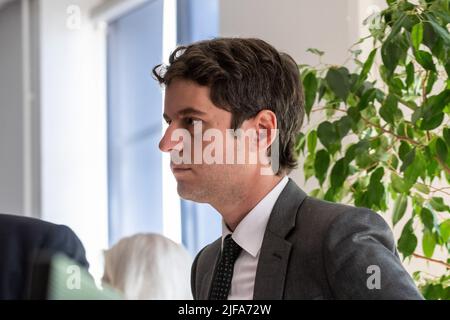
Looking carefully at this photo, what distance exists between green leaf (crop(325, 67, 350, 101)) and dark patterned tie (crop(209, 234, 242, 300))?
801 mm

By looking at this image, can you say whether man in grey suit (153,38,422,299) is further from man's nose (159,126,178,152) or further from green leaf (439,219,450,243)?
green leaf (439,219,450,243)

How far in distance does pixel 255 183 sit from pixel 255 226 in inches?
3.0

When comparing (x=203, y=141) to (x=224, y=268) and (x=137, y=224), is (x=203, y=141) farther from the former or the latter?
(x=137, y=224)

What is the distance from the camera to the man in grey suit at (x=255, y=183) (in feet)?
4.22

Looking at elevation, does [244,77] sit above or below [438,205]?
above

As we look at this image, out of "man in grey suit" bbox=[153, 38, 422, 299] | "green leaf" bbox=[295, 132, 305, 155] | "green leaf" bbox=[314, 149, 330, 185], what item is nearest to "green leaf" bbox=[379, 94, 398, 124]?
"green leaf" bbox=[314, 149, 330, 185]

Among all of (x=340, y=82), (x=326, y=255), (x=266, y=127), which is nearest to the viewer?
(x=326, y=255)

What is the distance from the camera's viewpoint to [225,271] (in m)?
1.42

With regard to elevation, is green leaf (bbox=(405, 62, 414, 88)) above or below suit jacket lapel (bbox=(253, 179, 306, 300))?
above

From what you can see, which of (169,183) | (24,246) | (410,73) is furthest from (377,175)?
(169,183)

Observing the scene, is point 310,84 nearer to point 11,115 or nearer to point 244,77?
point 244,77

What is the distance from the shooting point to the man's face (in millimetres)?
1388

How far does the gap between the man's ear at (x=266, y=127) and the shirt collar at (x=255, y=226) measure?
0.08 meters

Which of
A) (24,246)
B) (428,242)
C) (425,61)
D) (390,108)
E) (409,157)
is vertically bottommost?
(428,242)
